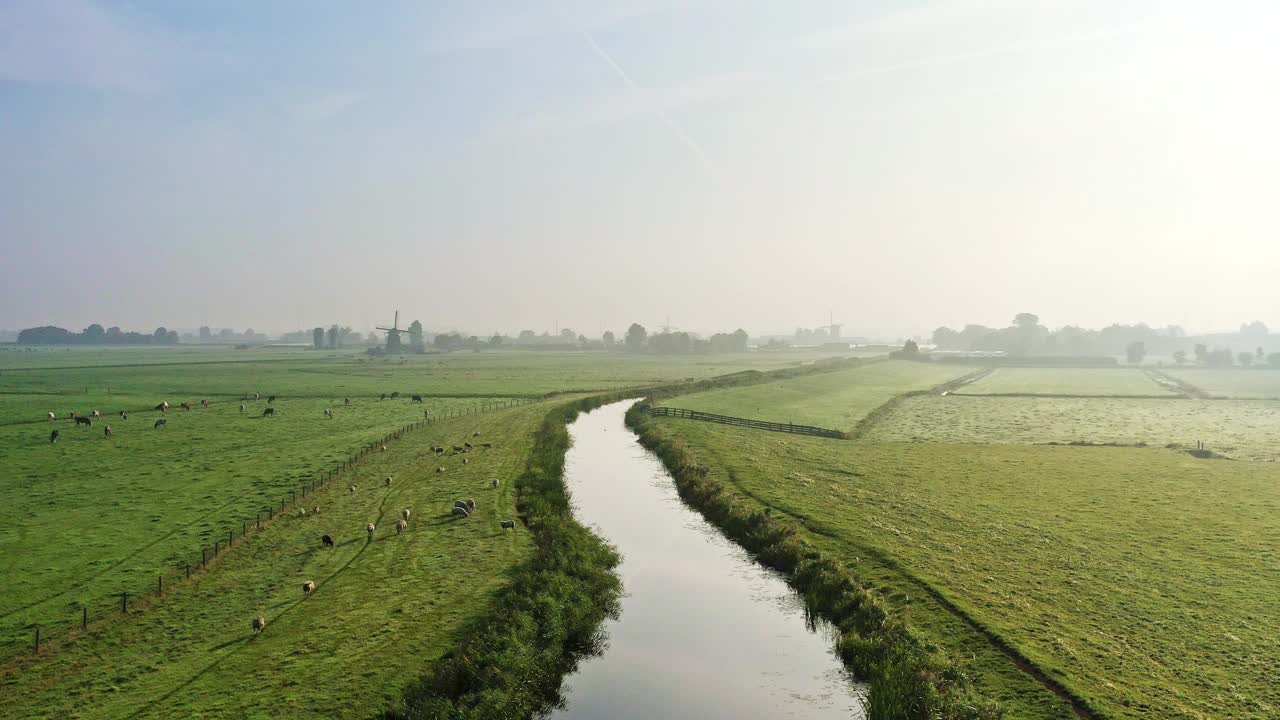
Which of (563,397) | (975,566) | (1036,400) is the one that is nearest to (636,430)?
(563,397)

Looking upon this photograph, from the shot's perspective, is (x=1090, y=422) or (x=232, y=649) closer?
(x=232, y=649)

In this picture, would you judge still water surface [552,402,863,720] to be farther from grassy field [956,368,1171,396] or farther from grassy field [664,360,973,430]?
grassy field [956,368,1171,396]

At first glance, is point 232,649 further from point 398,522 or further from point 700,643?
point 700,643

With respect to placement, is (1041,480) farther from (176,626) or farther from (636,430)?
(176,626)

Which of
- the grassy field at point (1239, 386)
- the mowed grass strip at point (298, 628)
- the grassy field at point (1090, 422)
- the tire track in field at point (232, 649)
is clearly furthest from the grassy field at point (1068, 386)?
the tire track in field at point (232, 649)

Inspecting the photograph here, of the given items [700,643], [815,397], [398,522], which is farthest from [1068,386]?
[398,522]

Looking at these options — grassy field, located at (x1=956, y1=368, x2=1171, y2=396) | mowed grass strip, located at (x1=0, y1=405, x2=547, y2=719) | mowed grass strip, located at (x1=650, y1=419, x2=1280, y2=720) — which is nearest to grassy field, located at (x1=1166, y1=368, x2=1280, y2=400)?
grassy field, located at (x1=956, y1=368, x2=1171, y2=396)
